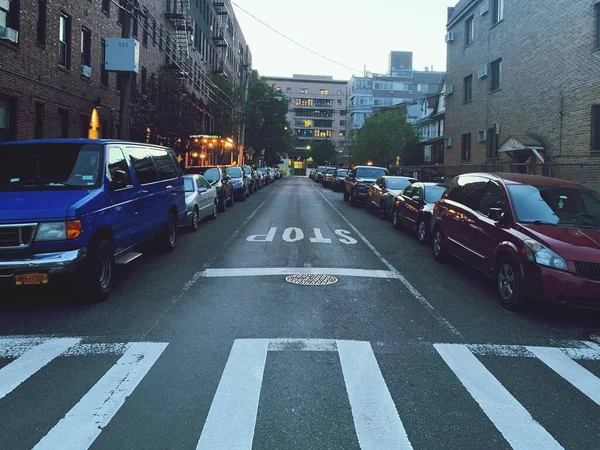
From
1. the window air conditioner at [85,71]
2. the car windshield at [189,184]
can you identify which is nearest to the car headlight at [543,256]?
the car windshield at [189,184]

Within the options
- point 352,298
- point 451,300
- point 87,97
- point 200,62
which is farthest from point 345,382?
point 200,62

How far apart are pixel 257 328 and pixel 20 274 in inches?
108

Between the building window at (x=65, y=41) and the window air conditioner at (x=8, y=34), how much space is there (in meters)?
3.47

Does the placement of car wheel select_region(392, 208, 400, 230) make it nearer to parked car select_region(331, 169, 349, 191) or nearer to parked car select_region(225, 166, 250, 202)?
parked car select_region(225, 166, 250, 202)

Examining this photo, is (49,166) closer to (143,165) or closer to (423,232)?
(143,165)

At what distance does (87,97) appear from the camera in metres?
21.3

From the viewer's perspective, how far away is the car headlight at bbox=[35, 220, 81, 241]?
606 centimetres

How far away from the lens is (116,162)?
782 cm

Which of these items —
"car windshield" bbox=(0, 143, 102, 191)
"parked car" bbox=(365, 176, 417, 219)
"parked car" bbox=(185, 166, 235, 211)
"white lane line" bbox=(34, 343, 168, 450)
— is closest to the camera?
"white lane line" bbox=(34, 343, 168, 450)

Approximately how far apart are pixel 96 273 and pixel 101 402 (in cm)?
303

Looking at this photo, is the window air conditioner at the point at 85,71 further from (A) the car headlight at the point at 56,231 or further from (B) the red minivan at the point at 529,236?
(A) the car headlight at the point at 56,231

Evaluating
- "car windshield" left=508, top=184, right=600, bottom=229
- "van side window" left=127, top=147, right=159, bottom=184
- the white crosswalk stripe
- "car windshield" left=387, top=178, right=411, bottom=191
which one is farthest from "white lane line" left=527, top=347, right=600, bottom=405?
"car windshield" left=387, top=178, right=411, bottom=191

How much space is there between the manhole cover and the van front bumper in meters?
3.12

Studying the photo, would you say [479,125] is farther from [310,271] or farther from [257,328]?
[257,328]
